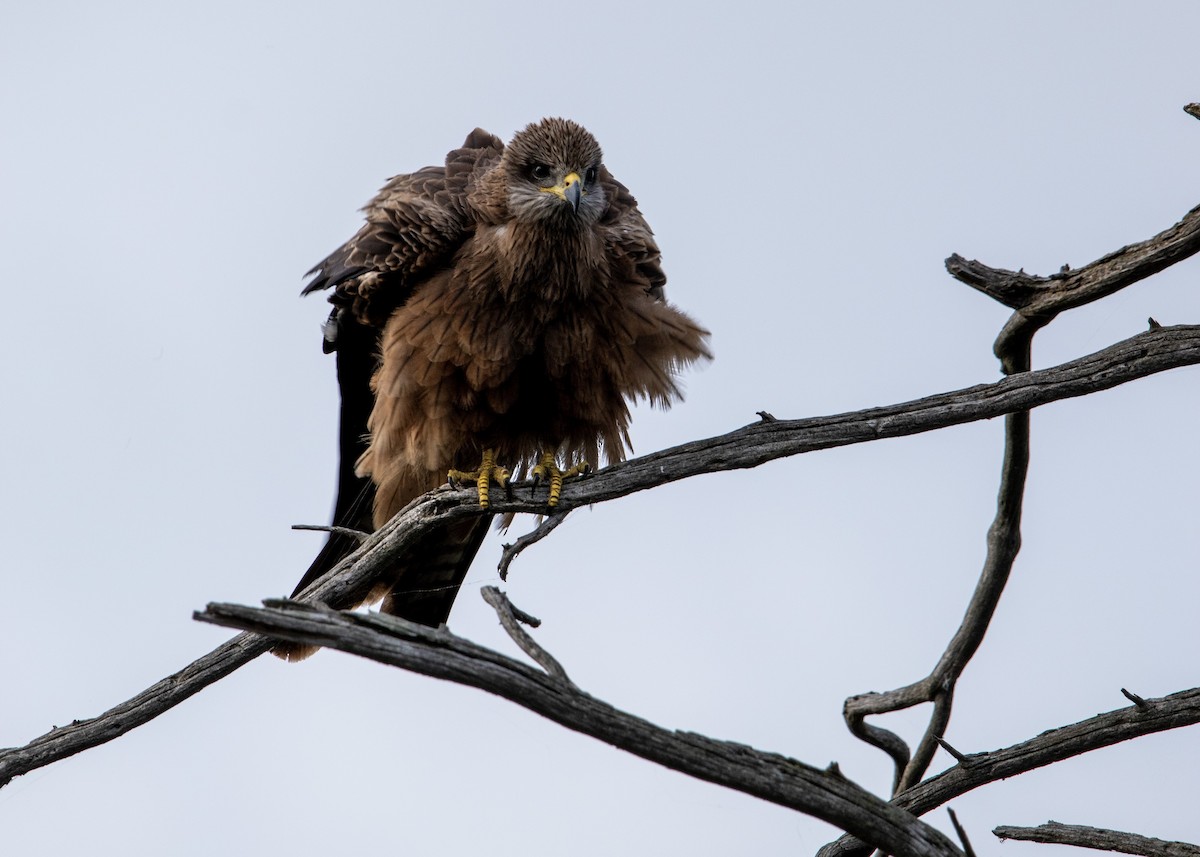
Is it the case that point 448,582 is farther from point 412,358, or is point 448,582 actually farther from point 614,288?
point 614,288

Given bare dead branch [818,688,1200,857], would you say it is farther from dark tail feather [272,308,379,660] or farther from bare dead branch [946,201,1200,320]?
dark tail feather [272,308,379,660]

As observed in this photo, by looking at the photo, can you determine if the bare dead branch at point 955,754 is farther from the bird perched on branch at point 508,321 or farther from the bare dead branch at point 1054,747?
the bird perched on branch at point 508,321

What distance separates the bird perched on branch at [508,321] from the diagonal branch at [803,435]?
843 mm

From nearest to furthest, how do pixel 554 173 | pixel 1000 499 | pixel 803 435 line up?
1. pixel 803 435
2. pixel 1000 499
3. pixel 554 173

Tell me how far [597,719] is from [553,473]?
80.9 inches

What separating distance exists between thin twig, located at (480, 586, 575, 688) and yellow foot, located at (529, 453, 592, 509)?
113 centimetres

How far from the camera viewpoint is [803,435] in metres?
4.70

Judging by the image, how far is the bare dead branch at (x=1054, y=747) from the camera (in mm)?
4496

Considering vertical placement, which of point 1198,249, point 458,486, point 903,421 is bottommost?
point 458,486

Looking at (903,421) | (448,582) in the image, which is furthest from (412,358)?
(903,421)

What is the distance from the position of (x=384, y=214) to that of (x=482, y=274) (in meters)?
0.62

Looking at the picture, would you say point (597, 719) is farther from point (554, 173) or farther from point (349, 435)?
point (349, 435)

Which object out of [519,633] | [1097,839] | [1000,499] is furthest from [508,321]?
[1097,839]

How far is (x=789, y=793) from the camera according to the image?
3699 millimetres
